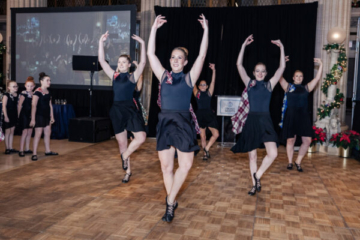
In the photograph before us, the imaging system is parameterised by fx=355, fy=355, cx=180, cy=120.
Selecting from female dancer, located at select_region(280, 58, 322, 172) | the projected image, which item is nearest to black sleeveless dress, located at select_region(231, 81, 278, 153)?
female dancer, located at select_region(280, 58, 322, 172)

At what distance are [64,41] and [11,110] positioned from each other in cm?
327

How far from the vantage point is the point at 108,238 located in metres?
2.69

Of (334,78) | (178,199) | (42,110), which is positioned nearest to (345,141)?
(334,78)

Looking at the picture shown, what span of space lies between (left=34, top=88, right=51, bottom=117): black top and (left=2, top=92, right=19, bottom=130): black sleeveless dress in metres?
0.60

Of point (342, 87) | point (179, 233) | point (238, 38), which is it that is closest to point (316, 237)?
point (179, 233)

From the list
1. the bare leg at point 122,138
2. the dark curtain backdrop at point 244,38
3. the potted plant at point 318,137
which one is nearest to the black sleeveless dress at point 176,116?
the bare leg at point 122,138

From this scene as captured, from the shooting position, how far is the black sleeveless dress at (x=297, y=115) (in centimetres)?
517

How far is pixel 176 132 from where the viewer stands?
9.48 ft

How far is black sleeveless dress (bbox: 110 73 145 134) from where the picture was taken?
4.11 meters

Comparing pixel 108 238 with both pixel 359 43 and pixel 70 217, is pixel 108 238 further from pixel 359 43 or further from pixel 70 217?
pixel 359 43

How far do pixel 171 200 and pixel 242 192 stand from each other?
133 cm

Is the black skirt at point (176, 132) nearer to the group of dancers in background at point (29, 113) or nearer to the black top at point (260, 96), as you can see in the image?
the black top at point (260, 96)

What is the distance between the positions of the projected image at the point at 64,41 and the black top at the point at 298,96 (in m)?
4.32

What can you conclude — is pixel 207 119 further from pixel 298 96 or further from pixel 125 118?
pixel 125 118
